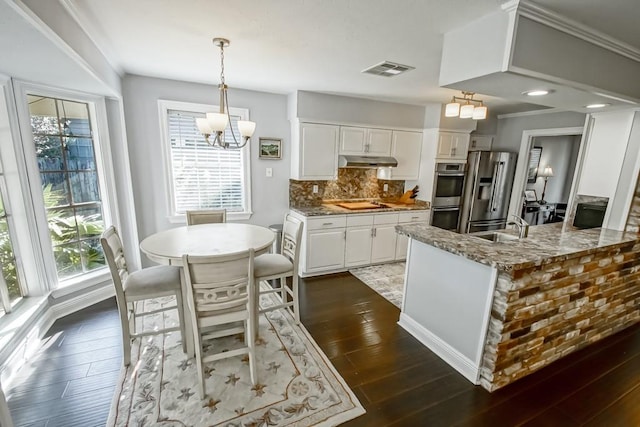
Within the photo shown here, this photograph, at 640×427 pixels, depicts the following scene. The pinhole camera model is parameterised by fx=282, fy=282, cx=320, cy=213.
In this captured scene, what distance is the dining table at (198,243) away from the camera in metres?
2.01

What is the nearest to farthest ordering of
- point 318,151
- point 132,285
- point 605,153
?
point 132,285 → point 605,153 → point 318,151

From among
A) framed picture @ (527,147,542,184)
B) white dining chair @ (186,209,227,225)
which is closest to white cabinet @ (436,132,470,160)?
framed picture @ (527,147,542,184)

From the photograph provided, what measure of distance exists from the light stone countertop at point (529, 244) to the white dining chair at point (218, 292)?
1.39 meters

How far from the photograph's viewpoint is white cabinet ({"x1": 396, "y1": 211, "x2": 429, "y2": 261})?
4.10 meters

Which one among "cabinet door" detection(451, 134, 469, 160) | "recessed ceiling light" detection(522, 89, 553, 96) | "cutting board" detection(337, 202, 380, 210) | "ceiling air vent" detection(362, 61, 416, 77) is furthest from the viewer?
"cabinet door" detection(451, 134, 469, 160)

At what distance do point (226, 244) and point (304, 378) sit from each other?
3.76 ft

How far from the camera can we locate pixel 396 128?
4.21 m

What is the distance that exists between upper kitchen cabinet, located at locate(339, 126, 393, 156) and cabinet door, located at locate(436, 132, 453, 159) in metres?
0.77

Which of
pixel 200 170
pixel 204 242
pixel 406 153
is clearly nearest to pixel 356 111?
pixel 406 153

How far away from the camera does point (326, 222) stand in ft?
12.0

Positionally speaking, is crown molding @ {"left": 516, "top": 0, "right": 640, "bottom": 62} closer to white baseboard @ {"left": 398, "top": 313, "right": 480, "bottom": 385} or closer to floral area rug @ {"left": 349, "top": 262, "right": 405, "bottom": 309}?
white baseboard @ {"left": 398, "top": 313, "right": 480, "bottom": 385}

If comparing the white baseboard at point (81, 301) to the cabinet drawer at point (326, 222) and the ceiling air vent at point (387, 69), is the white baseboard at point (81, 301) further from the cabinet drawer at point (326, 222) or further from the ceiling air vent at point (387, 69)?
the ceiling air vent at point (387, 69)

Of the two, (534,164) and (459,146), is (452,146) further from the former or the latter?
(534,164)

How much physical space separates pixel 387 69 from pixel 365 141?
4.73 ft
